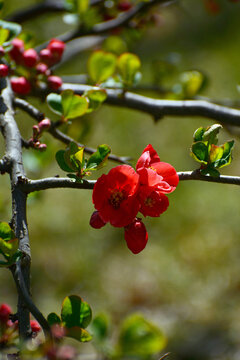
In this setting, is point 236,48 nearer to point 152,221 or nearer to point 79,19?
point 152,221

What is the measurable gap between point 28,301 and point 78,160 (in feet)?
0.79

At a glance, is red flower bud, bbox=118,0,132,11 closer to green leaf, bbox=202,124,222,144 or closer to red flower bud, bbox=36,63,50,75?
red flower bud, bbox=36,63,50,75

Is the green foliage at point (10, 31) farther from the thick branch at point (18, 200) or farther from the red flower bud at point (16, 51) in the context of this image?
the thick branch at point (18, 200)

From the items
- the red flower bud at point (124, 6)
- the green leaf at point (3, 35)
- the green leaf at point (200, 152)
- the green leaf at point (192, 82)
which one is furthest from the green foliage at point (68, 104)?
Answer: the red flower bud at point (124, 6)

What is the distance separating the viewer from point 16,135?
2.84 ft

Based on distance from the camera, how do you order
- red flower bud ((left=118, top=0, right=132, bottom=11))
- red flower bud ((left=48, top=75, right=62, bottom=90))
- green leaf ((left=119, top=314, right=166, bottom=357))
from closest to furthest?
green leaf ((left=119, top=314, right=166, bottom=357))
red flower bud ((left=48, top=75, right=62, bottom=90))
red flower bud ((left=118, top=0, right=132, bottom=11))

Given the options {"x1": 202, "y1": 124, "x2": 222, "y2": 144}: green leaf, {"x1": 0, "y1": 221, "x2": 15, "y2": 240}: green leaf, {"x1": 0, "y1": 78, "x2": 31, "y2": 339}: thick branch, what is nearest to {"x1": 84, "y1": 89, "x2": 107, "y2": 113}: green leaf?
{"x1": 0, "y1": 78, "x2": 31, "y2": 339}: thick branch

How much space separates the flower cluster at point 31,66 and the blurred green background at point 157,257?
0.34 metres

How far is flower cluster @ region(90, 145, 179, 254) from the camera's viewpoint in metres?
0.70

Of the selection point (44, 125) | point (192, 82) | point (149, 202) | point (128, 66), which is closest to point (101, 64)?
point (128, 66)

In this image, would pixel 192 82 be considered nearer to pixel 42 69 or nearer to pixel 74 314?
pixel 42 69

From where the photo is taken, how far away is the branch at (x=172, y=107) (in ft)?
3.80

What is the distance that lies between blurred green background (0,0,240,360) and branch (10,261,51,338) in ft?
2.58

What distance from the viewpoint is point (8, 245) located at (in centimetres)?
66
